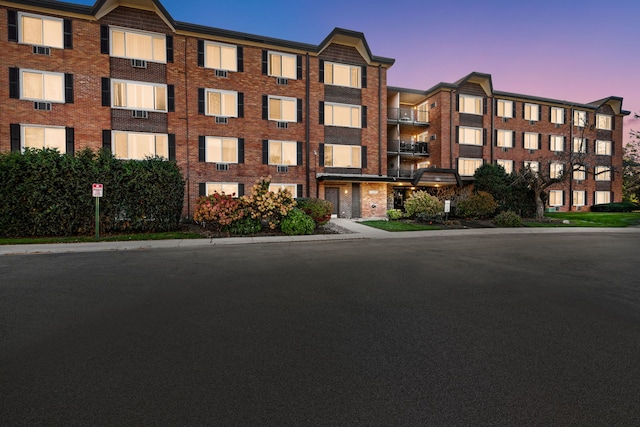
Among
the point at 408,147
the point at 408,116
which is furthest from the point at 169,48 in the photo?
the point at 408,116

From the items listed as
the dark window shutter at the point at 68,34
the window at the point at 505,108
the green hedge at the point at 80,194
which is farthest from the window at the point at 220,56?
the window at the point at 505,108

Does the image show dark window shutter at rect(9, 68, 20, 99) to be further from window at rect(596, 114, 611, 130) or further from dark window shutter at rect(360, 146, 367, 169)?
window at rect(596, 114, 611, 130)

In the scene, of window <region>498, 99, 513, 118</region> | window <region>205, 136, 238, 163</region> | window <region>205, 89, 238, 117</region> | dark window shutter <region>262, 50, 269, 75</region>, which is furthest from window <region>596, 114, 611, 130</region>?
window <region>205, 136, 238, 163</region>

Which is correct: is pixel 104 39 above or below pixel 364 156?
→ above

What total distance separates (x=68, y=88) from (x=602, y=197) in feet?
169

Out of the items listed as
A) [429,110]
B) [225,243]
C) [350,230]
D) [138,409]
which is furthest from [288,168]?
[138,409]

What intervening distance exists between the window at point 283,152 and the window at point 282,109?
180 centimetres

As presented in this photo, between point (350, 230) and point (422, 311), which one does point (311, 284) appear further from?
point (350, 230)

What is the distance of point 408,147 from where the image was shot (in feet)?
101

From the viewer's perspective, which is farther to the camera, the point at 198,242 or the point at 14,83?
the point at 14,83

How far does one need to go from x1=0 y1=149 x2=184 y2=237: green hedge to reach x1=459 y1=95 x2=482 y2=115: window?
26.7 m

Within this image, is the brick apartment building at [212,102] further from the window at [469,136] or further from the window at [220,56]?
the window at [469,136]

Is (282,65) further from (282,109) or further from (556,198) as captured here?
(556,198)

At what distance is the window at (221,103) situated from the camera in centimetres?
2200
